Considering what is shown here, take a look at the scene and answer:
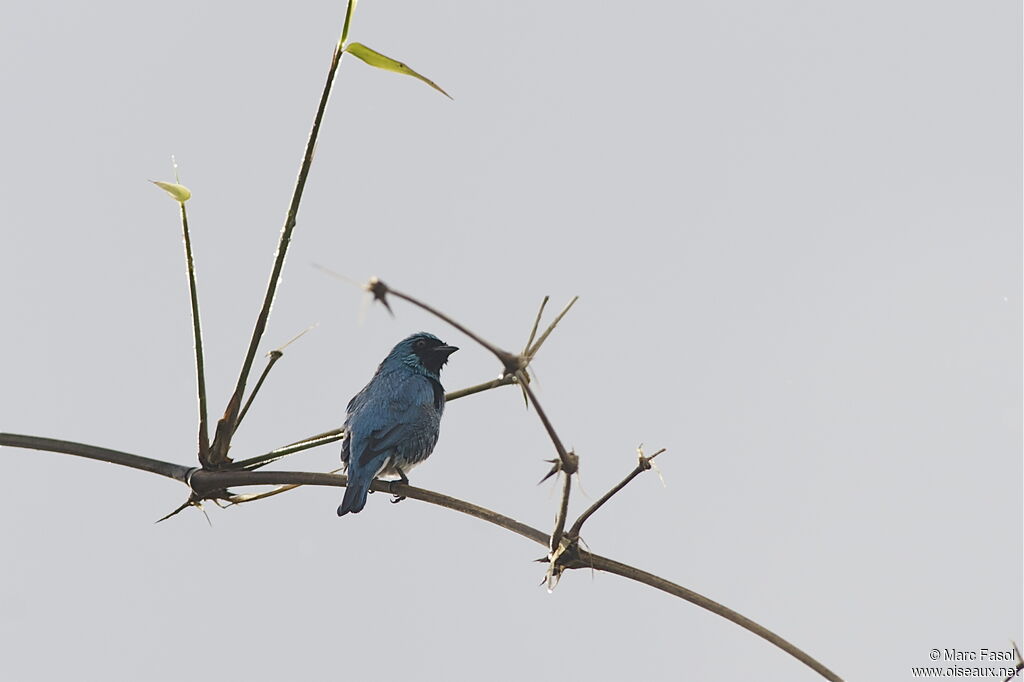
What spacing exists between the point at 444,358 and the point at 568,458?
574cm

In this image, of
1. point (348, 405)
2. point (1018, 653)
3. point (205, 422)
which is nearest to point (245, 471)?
point (205, 422)

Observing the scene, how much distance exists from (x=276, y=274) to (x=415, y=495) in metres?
0.94

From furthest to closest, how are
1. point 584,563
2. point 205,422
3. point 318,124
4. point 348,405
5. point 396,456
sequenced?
point 348,405 → point 396,456 → point 205,422 → point 318,124 → point 584,563

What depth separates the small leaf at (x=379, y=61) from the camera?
11.3 feet

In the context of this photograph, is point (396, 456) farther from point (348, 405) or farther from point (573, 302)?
point (573, 302)

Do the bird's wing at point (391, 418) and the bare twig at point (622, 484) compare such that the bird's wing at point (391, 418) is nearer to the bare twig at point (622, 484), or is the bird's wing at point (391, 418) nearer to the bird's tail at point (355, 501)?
the bird's tail at point (355, 501)

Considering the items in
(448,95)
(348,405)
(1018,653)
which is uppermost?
(348,405)

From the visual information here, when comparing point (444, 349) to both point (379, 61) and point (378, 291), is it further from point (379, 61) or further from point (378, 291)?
point (378, 291)

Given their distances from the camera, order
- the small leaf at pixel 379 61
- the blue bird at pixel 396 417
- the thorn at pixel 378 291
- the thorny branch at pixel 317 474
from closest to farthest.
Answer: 1. the thorn at pixel 378 291
2. the thorny branch at pixel 317 474
3. the small leaf at pixel 379 61
4. the blue bird at pixel 396 417

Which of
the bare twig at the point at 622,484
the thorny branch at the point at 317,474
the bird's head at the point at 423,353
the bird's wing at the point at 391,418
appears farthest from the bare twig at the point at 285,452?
the bird's head at the point at 423,353

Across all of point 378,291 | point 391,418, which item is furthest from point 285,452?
point 391,418

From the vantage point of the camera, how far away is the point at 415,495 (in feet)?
12.5

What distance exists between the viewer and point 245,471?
4020 millimetres

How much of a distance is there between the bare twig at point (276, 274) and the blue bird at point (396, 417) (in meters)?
2.85
